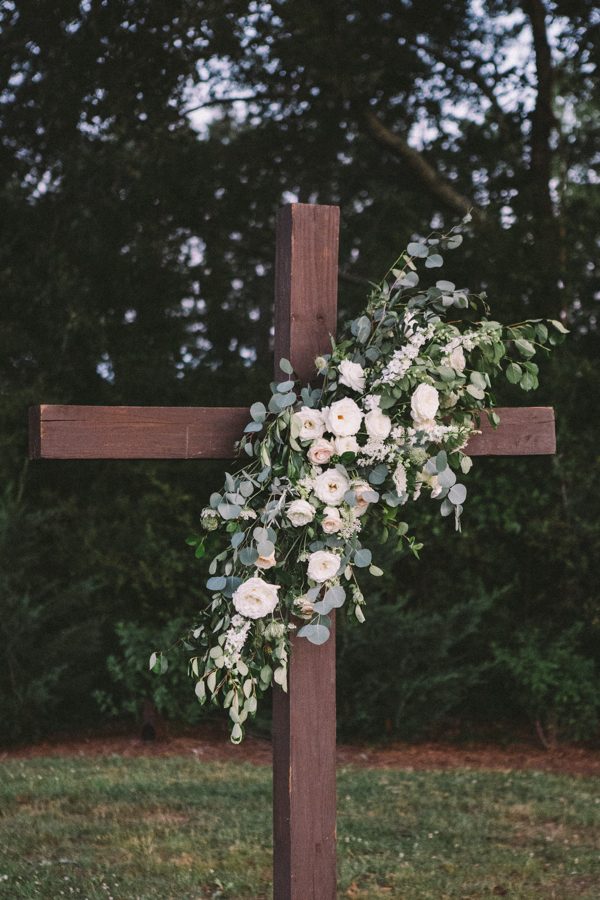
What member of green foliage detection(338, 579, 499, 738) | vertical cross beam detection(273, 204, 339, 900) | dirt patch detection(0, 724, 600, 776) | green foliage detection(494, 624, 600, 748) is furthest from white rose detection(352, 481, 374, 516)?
green foliage detection(494, 624, 600, 748)

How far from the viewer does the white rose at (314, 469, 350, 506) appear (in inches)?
97.3

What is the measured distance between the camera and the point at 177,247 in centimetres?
892

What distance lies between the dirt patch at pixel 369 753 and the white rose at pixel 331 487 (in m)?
4.39

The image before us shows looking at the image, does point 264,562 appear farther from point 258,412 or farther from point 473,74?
point 473,74

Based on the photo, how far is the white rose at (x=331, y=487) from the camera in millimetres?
2471

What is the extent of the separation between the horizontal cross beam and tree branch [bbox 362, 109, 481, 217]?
601 centimetres

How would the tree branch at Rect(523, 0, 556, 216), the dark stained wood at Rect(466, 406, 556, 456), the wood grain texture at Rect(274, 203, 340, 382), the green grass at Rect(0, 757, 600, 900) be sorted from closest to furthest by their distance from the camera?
1. the wood grain texture at Rect(274, 203, 340, 382)
2. the dark stained wood at Rect(466, 406, 556, 456)
3. the green grass at Rect(0, 757, 600, 900)
4. the tree branch at Rect(523, 0, 556, 216)

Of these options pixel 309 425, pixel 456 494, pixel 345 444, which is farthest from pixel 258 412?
pixel 456 494

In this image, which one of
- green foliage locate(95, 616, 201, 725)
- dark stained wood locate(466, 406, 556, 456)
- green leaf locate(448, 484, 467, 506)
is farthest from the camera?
green foliage locate(95, 616, 201, 725)

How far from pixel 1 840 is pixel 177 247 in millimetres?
5714

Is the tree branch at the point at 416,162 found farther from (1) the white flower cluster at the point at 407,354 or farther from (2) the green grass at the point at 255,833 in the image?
(1) the white flower cluster at the point at 407,354

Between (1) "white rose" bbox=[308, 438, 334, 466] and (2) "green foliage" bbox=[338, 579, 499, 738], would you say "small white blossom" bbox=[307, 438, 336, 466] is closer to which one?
(1) "white rose" bbox=[308, 438, 334, 466]

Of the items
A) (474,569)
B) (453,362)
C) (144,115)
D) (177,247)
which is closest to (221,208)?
(177,247)

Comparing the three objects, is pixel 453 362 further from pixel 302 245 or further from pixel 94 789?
pixel 94 789
